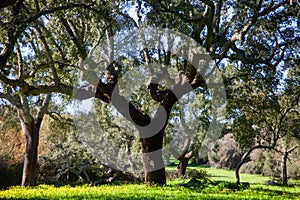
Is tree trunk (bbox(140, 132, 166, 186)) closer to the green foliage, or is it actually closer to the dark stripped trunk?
the dark stripped trunk

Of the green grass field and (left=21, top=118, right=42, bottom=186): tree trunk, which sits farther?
(left=21, top=118, right=42, bottom=186): tree trunk

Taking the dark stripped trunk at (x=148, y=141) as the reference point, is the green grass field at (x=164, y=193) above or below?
below

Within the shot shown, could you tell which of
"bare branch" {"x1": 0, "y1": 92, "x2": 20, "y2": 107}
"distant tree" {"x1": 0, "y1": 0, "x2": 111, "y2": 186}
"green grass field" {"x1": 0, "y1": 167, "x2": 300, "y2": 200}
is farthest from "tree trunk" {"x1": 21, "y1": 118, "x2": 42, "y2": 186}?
"green grass field" {"x1": 0, "y1": 167, "x2": 300, "y2": 200}

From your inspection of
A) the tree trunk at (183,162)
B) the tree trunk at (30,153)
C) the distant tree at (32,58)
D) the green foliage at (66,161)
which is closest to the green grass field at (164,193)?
the distant tree at (32,58)

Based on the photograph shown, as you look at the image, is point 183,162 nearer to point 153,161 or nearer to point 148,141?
point 153,161

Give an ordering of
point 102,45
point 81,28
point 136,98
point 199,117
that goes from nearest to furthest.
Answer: point 81,28
point 102,45
point 136,98
point 199,117

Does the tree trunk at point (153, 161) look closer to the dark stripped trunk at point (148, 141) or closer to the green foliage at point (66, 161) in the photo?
the dark stripped trunk at point (148, 141)

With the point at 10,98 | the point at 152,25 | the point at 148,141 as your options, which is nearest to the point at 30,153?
the point at 10,98

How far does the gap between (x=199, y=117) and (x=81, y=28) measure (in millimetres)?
11896

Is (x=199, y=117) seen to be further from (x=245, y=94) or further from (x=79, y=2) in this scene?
(x=79, y=2)

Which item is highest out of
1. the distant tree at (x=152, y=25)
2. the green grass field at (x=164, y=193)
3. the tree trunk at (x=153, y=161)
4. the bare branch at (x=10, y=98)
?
the distant tree at (x=152, y=25)

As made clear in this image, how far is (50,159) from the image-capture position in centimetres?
2439

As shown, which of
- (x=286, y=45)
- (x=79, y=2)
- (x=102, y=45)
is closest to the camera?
(x=79, y=2)

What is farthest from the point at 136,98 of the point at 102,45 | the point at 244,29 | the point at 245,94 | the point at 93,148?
the point at 93,148
